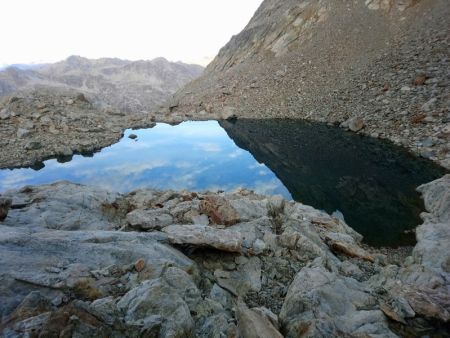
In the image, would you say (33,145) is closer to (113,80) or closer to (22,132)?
(22,132)

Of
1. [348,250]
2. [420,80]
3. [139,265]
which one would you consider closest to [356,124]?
[420,80]

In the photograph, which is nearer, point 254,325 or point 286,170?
point 254,325

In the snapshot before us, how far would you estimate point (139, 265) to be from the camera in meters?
→ 6.63

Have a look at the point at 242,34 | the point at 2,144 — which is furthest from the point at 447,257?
the point at 242,34

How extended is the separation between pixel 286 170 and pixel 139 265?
1681 cm

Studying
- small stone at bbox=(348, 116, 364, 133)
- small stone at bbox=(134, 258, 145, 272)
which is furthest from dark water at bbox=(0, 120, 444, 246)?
small stone at bbox=(134, 258, 145, 272)

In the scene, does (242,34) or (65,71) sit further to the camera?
(65,71)

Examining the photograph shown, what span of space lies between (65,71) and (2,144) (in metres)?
132

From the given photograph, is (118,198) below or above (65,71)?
below

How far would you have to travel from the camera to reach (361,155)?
912 inches

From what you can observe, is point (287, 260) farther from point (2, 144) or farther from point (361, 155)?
point (2, 144)

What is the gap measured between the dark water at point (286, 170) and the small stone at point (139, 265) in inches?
381

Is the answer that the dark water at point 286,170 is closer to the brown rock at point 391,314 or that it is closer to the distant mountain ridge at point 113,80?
the brown rock at point 391,314

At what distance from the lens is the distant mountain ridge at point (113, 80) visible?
9900 cm
